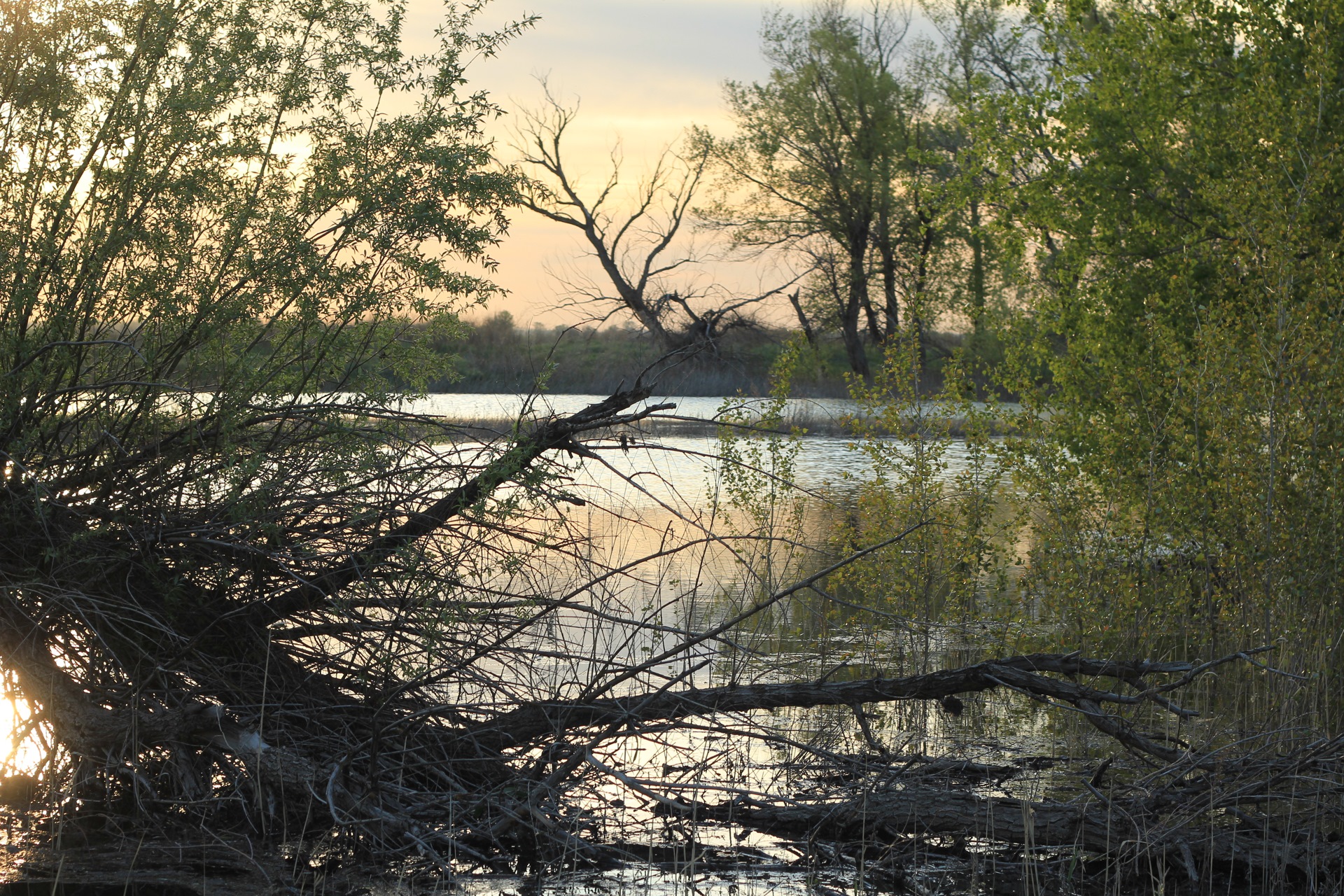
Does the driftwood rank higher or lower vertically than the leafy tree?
lower

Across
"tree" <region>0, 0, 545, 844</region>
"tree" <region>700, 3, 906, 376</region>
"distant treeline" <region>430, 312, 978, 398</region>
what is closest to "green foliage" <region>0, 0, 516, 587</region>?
"tree" <region>0, 0, 545, 844</region>

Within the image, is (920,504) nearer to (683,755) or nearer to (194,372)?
(683,755)

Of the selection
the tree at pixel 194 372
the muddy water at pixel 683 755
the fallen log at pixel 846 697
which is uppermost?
the tree at pixel 194 372

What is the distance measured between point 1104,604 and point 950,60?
29678mm

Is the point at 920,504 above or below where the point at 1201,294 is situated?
below

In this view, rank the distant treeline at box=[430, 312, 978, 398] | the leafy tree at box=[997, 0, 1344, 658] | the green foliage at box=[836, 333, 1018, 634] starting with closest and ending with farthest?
the leafy tree at box=[997, 0, 1344, 658]
the green foliage at box=[836, 333, 1018, 634]
the distant treeline at box=[430, 312, 978, 398]

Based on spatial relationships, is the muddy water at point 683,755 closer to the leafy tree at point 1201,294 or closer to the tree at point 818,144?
the leafy tree at point 1201,294

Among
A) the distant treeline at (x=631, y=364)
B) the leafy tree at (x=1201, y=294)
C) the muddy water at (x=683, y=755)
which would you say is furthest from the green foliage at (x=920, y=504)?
the distant treeline at (x=631, y=364)

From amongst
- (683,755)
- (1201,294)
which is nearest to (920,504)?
(683,755)

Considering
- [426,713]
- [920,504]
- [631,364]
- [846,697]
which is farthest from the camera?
[631,364]

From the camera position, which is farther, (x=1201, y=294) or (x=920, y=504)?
(x=1201, y=294)

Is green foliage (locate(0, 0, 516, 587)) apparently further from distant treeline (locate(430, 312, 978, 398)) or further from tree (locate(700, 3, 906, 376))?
tree (locate(700, 3, 906, 376))

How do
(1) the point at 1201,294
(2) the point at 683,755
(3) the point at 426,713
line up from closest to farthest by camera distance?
1. (3) the point at 426,713
2. (2) the point at 683,755
3. (1) the point at 1201,294

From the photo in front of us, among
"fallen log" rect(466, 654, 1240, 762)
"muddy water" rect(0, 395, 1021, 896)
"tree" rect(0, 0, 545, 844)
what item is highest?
"tree" rect(0, 0, 545, 844)
